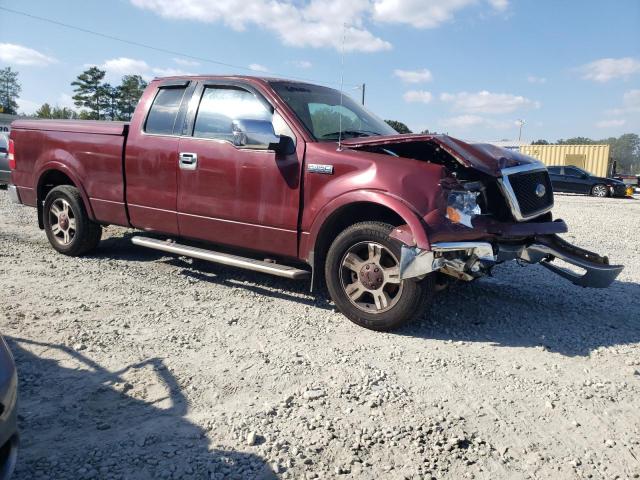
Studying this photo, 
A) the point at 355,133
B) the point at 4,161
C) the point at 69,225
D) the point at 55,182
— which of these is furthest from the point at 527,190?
the point at 4,161

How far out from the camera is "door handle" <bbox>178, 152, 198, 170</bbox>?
510 cm

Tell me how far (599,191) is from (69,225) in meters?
22.9

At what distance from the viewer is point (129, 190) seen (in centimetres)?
564

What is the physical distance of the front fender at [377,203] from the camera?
3850 mm

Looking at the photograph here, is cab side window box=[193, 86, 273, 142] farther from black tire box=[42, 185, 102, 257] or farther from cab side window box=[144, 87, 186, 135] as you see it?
black tire box=[42, 185, 102, 257]

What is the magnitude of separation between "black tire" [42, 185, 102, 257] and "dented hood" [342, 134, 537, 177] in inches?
138

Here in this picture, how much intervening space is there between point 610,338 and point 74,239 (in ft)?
18.9

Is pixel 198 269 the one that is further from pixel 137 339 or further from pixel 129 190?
pixel 137 339

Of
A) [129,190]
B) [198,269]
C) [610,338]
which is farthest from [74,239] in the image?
[610,338]

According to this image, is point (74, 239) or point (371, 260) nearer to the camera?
point (371, 260)

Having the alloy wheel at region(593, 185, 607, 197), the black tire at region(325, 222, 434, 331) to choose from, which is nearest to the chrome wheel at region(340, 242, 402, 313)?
the black tire at region(325, 222, 434, 331)

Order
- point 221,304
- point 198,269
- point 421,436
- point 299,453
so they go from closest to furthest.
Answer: point 299,453 < point 421,436 < point 221,304 < point 198,269

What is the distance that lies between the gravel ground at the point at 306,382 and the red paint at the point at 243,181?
2.31 feet

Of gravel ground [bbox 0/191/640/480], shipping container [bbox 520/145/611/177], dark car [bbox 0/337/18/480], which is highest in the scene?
shipping container [bbox 520/145/611/177]
